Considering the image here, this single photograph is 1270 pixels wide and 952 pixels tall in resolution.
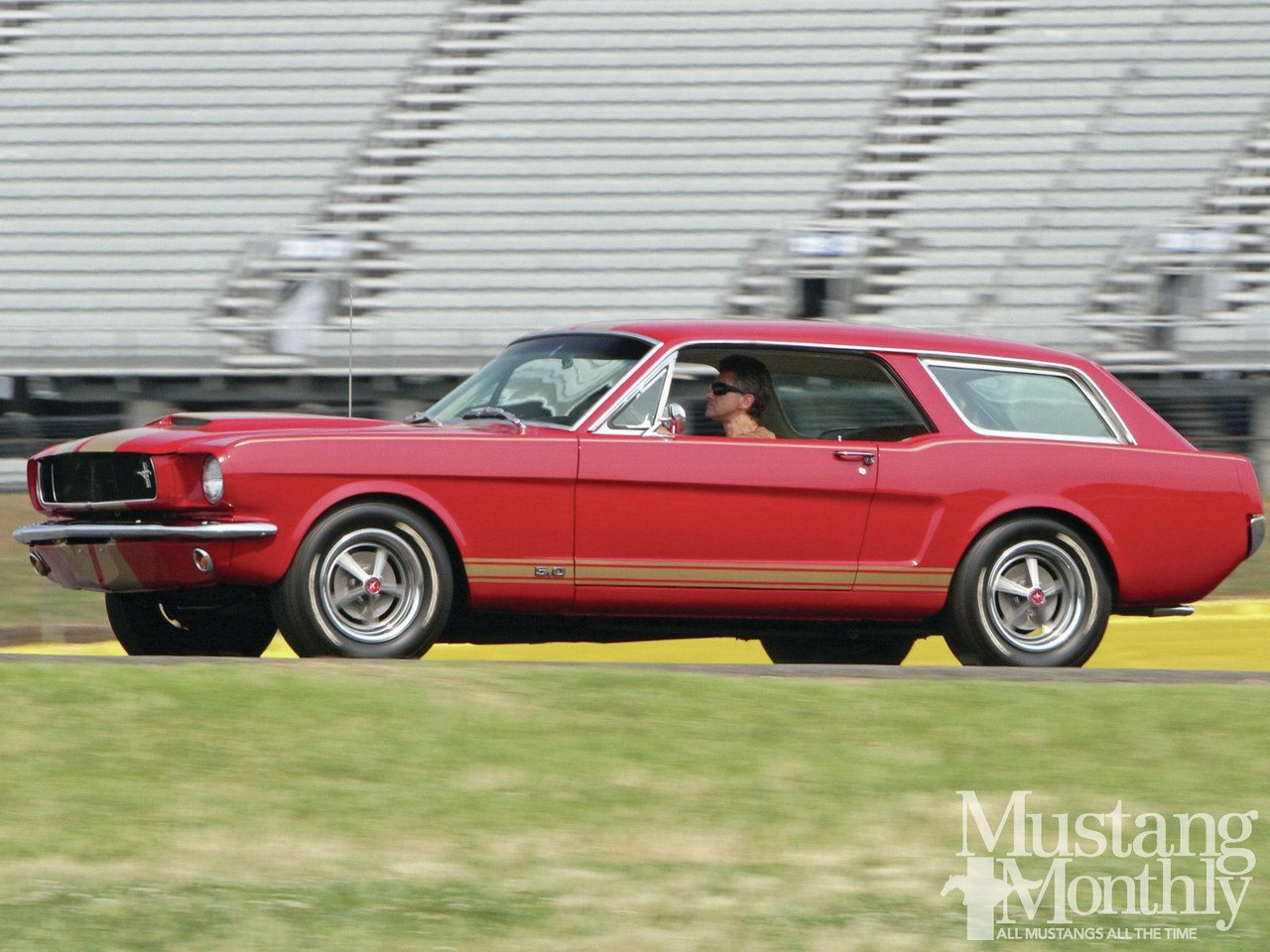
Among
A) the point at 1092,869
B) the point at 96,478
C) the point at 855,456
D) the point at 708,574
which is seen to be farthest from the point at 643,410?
the point at 1092,869

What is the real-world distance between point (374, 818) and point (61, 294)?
1775 centimetres

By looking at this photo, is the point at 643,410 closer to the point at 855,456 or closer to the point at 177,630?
the point at 855,456

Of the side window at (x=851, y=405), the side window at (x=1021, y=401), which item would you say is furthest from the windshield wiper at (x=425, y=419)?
the side window at (x=1021, y=401)

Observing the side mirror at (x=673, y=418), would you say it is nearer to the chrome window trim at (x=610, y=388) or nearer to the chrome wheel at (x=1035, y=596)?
the chrome window trim at (x=610, y=388)

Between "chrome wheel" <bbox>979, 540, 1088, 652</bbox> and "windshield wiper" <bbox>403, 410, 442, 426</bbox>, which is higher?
"windshield wiper" <bbox>403, 410, 442, 426</bbox>

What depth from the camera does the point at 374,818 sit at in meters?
4.72

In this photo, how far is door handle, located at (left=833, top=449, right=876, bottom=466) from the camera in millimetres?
7355

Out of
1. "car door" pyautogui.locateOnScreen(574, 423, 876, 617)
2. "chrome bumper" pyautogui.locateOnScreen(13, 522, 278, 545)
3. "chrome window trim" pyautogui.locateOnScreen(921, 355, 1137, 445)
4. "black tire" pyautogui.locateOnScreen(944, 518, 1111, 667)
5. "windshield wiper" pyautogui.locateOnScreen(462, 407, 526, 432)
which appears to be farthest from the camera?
"chrome window trim" pyautogui.locateOnScreen(921, 355, 1137, 445)

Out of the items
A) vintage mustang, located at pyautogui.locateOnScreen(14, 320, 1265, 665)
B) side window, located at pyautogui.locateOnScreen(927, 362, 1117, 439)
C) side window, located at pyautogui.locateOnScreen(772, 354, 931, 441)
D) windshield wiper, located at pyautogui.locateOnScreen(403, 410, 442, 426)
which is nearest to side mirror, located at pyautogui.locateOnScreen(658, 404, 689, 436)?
vintage mustang, located at pyautogui.locateOnScreen(14, 320, 1265, 665)

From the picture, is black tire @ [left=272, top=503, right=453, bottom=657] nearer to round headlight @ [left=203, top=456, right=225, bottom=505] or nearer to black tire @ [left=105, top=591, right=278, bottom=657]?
round headlight @ [left=203, top=456, right=225, bottom=505]

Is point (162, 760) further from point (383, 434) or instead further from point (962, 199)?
point (962, 199)

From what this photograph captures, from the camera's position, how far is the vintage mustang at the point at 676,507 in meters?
6.76

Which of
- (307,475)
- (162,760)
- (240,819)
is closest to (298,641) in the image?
(307,475)

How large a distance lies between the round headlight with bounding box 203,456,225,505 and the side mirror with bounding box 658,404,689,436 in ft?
5.32
